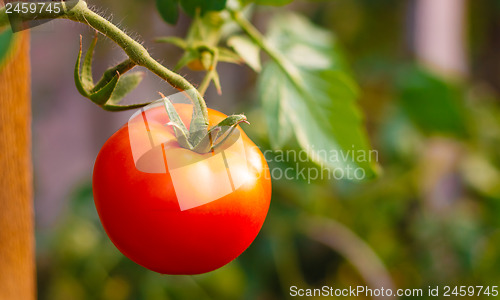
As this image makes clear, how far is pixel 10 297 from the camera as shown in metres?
0.43

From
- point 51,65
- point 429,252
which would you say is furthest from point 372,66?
point 51,65

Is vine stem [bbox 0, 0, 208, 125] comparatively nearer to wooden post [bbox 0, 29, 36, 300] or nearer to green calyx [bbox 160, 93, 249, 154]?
green calyx [bbox 160, 93, 249, 154]

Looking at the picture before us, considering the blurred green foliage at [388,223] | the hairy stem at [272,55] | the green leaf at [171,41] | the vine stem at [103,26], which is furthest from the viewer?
the blurred green foliage at [388,223]

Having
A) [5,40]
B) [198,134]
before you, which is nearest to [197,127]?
[198,134]

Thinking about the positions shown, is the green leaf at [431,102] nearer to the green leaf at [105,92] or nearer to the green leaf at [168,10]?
the green leaf at [168,10]

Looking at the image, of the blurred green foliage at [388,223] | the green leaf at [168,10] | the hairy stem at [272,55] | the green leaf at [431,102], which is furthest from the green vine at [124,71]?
the green leaf at [431,102]

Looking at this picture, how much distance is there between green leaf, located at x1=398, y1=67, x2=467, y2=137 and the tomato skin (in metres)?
0.96

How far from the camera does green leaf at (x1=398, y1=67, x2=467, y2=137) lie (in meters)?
1.09

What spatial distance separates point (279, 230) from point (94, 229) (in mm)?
477

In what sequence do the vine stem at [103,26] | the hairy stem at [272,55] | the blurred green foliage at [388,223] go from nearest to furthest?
the vine stem at [103,26]
the hairy stem at [272,55]
the blurred green foliage at [388,223]

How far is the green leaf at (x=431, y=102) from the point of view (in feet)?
3.58

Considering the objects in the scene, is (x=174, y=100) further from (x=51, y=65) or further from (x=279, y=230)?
(x=51, y=65)

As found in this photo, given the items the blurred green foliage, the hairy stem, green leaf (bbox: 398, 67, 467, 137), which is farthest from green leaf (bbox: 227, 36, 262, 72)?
green leaf (bbox: 398, 67, 467, 137)

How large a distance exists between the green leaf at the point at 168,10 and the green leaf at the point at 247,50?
0.32ft
